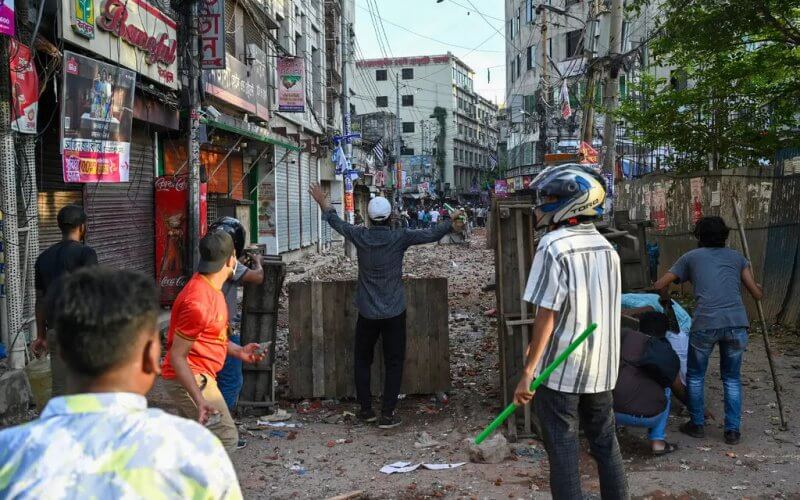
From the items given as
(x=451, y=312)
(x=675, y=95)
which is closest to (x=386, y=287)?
(x=451, y=312)

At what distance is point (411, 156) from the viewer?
80.1 metres

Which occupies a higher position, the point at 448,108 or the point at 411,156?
the point at 448,108

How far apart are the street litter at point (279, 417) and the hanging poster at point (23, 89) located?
3.82 m

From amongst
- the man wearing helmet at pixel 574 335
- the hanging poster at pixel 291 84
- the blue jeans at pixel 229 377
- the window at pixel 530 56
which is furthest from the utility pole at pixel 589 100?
the window at pixel 530 56

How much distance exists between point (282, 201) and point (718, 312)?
17.8 metres

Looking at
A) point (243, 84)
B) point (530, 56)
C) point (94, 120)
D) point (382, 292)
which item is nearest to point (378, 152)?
point (530, 56)

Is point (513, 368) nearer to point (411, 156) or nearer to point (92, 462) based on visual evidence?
point (92, 462)

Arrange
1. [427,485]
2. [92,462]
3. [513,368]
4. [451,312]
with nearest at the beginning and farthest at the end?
[92,462], [427,485], [513,368], [451,312]

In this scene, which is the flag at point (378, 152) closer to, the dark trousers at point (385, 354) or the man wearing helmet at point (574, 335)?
the dark trousers at point (385, 354)

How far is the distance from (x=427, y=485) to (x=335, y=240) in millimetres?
28335

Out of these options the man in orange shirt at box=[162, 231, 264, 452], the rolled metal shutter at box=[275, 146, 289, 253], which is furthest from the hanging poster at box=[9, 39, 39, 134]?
the rolled metal shutter at box=[275, 146, 289, 253]

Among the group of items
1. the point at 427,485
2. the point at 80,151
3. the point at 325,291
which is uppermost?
the point at 80,151

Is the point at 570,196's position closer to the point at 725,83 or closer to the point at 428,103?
the point at 725,83

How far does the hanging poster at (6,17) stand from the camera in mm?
6473
